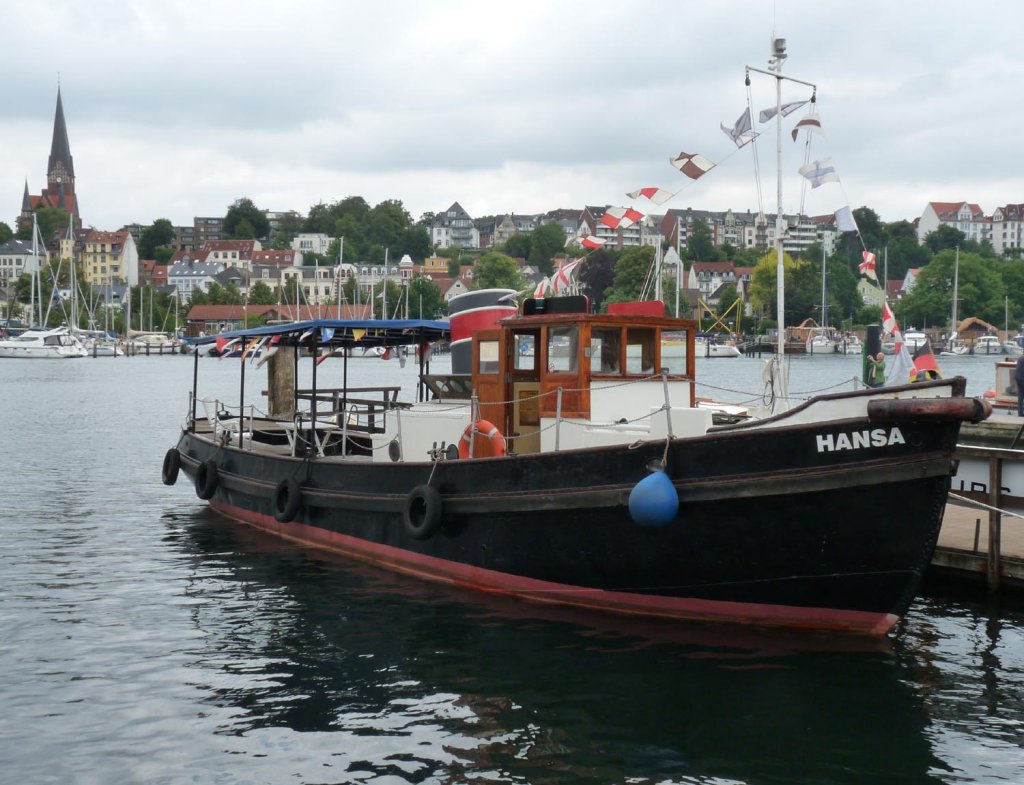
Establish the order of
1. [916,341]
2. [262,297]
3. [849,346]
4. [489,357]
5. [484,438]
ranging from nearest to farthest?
[484,438]
[489,357]
[916,341]
[849,346]
[262,297]

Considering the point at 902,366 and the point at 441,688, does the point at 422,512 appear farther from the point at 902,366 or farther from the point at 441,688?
the point at 902,366

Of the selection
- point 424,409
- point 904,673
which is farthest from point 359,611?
point 904,673

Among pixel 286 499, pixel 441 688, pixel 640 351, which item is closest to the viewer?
pixel 441 688

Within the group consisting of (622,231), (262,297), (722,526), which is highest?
(262,297)

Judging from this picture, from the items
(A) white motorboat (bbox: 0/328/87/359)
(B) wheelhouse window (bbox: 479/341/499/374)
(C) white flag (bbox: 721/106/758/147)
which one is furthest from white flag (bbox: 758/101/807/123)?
(A) white motorboat (bbox: 0/328/87/359)

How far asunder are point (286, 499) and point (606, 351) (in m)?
5.89

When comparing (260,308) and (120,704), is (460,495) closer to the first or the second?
(120,704)

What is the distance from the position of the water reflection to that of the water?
1.1 inches

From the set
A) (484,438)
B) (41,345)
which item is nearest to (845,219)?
(484,438)

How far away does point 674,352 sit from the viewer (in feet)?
48.0

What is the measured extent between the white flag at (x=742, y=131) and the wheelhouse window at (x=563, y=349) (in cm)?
470

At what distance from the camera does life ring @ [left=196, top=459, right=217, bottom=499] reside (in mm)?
19984

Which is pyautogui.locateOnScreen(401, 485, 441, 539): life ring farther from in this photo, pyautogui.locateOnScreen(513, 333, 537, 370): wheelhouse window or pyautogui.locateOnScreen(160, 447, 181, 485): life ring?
pyautogui.locateOnScreen(160, 447, 181, 485): life ring

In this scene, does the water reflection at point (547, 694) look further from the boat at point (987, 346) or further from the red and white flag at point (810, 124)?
the boat at point (987, 346)
